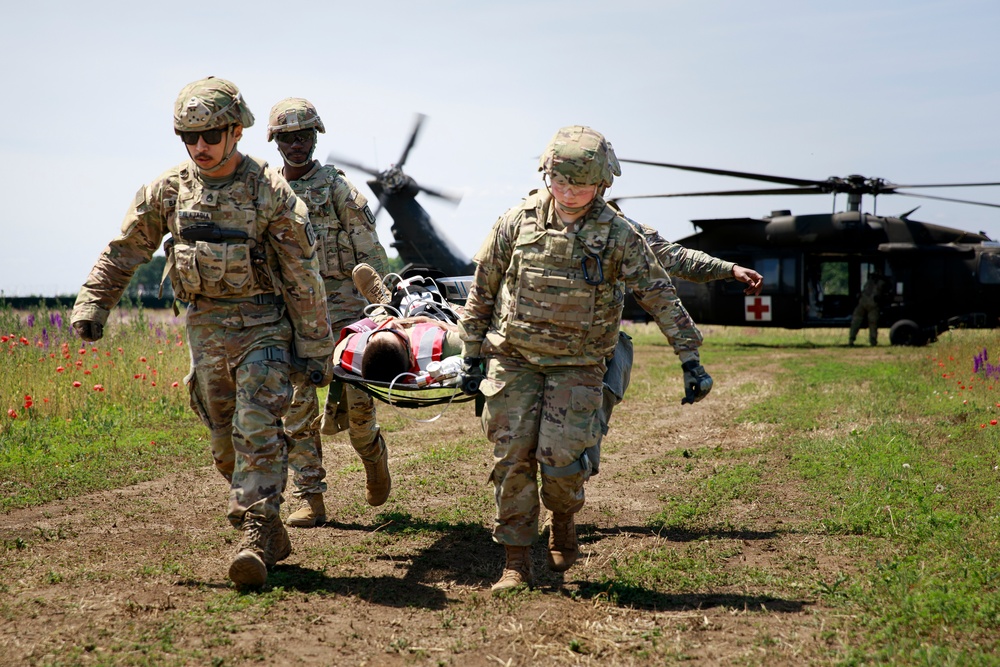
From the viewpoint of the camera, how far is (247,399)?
450 cm

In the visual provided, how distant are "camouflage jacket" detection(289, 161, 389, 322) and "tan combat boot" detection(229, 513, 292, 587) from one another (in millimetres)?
1810

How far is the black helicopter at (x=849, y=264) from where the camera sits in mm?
20094

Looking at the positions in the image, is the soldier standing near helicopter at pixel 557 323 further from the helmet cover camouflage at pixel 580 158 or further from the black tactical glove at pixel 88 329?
the black tactical glove at pixel 88 329

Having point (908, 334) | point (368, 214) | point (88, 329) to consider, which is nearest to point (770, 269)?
point (908, 334)

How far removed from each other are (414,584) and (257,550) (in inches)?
32.8

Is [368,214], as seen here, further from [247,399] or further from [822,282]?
[822,282]

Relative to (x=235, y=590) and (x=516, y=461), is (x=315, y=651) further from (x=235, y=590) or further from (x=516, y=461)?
(x=516, y=461)

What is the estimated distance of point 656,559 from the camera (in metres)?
5.06

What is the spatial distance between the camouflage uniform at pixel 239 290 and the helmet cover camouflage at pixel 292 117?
1.08 m

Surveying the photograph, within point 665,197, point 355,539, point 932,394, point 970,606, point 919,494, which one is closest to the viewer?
point 970,606

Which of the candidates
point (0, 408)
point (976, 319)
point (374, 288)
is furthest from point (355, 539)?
point (976, 319)

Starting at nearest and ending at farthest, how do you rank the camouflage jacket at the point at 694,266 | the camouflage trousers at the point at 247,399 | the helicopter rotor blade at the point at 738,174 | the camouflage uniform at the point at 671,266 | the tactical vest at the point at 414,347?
the camouflage trousers at the point at 247,399 → the camouflage uniform at the point at 671,266 → the tactical vest at the point at 414,347 → the camouflage jacket at the point at 694,266 → the helicopter rotor blade at the point at 738,174

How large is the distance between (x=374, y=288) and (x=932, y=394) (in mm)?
8023

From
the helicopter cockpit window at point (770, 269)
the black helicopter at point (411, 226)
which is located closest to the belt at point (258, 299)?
the helicopter cockpit window at point (770, 269)
